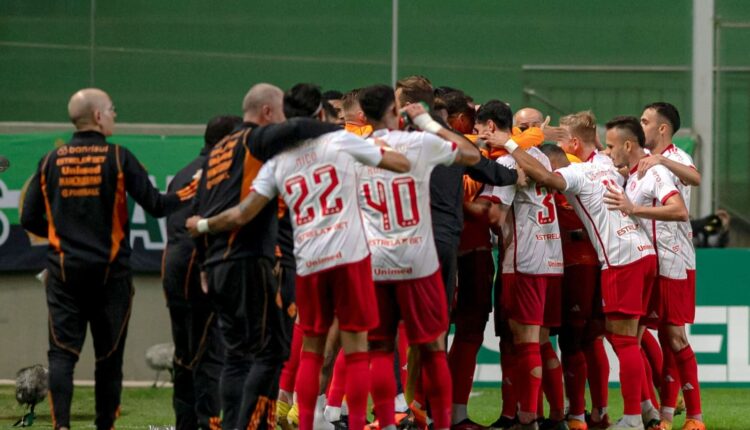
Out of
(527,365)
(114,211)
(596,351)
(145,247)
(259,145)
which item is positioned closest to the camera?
(259,145)

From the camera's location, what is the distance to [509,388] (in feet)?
29.8

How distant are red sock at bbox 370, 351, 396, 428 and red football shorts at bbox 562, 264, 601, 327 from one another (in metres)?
2.12

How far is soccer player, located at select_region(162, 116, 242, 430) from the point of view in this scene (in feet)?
26.3

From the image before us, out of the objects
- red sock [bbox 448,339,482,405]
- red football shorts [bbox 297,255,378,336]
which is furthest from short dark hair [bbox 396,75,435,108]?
red sock [bbox 448,339,482,405]

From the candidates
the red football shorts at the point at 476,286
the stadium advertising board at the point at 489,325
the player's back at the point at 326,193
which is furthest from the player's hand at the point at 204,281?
the stadium advertising board at the point at 489,325

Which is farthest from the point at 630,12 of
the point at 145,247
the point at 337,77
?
the point at 145,247

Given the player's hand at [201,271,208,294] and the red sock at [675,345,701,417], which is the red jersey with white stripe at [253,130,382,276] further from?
the red sock at [675,345,701,417]

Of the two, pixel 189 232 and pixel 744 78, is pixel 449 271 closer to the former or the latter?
pixel 189 232

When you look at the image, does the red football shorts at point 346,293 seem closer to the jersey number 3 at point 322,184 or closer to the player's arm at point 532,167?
the jersey number 3 at point 322,184

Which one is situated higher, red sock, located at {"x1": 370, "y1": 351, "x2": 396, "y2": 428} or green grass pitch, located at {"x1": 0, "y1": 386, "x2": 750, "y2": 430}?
red sock, located at {"x1": 370, "y1": 351, "x2": 396, "y2": 428}

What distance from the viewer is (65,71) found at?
1387 centimetres

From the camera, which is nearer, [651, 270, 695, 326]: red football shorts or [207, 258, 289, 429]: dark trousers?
[207, 258, 289, 429]: dark trousers

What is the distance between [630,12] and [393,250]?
7.52 metres

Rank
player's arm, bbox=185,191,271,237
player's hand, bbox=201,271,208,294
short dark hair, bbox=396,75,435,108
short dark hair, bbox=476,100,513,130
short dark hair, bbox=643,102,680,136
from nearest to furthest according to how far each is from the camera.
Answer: player's arm, bbox=185,191,271,237 → player's hand, bbox=201,271,208,294 → short dark hair, bbox=396,75,435,108 → short dark hair, bbox=476,100,513,130 → short dark hair, bbox=643,102,680,136
